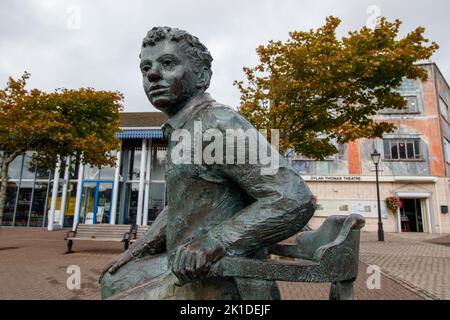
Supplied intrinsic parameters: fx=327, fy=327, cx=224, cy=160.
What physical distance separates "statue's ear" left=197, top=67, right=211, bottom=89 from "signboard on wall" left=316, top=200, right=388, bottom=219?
73.7 ft

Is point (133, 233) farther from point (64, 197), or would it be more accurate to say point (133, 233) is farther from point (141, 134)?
point (64, 197)

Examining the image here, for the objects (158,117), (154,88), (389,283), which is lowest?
(389,283)

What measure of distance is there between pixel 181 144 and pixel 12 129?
10.9 metres

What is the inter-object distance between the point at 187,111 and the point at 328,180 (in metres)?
23.3

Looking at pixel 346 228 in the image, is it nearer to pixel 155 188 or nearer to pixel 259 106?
pixel 259 106

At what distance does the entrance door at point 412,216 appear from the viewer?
23.3 m

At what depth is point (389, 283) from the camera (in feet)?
23.6

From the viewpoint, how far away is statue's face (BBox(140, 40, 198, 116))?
154 centimetres

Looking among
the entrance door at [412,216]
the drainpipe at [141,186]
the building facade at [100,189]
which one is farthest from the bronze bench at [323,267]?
the entrance door at [412,216]

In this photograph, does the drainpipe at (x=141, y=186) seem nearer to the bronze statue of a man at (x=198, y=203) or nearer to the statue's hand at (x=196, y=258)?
the bronze statue of a man at (x=198, y=203)

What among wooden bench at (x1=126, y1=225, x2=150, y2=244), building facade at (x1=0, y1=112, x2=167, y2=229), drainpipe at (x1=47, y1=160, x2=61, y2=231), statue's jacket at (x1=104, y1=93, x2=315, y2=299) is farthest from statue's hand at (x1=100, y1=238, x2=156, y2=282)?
drainpipe at (x1=47, y1=160, x2=61, y2=231)

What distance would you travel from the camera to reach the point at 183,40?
158 centimetres
